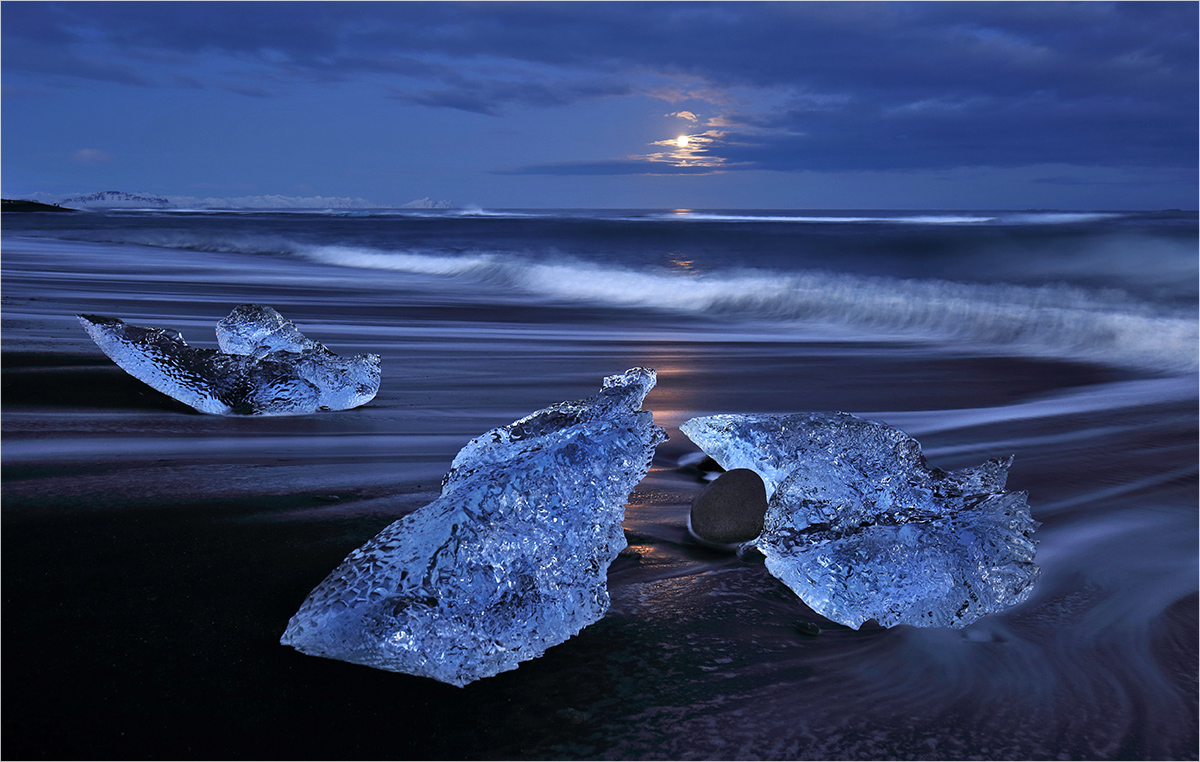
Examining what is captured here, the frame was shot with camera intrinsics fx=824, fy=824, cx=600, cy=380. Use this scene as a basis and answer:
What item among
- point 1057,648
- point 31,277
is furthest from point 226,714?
point 31,277

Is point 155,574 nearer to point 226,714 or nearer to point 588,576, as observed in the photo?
point 226,714

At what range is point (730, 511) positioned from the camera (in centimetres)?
260

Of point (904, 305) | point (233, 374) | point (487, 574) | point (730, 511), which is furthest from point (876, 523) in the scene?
point (904, 305)

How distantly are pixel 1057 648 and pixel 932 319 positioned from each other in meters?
8.26

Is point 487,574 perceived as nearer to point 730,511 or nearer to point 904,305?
point 730,511

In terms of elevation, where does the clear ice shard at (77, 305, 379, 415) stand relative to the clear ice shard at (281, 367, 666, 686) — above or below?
above

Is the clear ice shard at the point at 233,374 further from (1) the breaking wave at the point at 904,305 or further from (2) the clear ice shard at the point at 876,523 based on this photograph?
(1) the breaking wave at the point at 904,305

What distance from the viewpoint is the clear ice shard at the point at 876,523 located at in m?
2.16

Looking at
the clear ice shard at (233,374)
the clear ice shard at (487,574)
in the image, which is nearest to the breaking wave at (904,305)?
the clear ice shard at (233,374)

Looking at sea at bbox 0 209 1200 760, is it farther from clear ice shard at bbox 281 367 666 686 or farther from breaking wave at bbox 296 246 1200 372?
breaking wave at bbox 296 246 1200 372

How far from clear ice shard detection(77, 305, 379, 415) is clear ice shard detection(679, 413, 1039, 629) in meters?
1.92

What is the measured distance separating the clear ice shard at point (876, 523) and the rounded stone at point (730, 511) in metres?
0.06

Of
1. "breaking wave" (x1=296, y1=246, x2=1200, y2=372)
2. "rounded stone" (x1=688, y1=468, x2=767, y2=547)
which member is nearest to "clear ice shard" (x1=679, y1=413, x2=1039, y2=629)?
"rounded stone" (x1=688, y1=468, x2=767, y2=547)

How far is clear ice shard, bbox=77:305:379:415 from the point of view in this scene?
373cm
